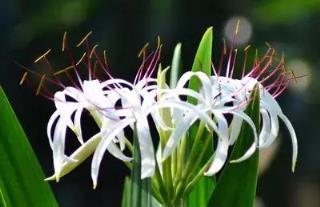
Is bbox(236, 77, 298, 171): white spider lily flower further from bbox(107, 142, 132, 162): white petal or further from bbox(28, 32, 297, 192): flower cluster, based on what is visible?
bbox(107, 142, 132, 162): white petal

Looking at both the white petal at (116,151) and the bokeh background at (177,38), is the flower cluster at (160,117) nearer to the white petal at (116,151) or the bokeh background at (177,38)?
the white petal at (116,151)

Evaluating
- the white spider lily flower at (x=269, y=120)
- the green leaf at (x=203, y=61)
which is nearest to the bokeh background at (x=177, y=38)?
the green leaf at (x=203, y=61)

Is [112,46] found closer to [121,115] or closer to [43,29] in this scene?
[43,29]

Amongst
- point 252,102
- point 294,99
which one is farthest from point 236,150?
point 294,99

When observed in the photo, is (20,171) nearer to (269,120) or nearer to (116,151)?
(116,151)

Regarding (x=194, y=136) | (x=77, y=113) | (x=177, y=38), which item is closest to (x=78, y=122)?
(x=77, y=113)

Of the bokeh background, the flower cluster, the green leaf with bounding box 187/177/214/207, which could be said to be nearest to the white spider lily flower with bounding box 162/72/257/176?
the flower cluster
